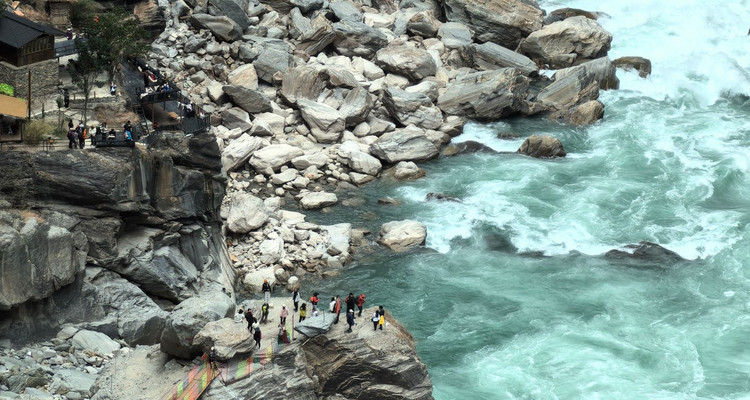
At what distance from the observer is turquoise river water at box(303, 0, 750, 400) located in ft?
126

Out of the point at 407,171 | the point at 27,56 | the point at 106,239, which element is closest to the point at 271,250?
the point at 106,239

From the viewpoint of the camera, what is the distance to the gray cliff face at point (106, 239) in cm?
3441

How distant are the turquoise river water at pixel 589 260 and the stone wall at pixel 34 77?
15635 mm

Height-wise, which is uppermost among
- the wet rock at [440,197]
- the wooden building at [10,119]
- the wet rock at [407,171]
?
the wooden building at [10,119]

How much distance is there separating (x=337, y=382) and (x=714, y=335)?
731 inches

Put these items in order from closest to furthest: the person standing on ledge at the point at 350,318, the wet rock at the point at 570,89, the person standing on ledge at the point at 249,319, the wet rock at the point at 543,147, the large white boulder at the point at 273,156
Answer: the person standing on ledge at the point at 249,319 → the person standing on ledge at the point at 350,318 → the large white boulder at the point at 273,156 → the wet rock at the point at 543,147 → the wet rock at the point at 570,89

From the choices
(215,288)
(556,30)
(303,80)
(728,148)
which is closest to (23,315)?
(215,288)

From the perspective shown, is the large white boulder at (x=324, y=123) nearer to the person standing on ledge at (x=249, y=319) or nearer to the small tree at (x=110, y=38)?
the small tree at (x=110, y=38)

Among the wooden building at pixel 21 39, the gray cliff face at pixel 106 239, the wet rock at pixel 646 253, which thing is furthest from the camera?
the wet rock at pixel 646 253

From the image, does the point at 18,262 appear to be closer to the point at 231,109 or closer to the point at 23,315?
the point at 23,315

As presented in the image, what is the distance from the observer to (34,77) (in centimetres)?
4381

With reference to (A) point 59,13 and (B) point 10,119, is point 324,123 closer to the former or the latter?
(A) point 59,13

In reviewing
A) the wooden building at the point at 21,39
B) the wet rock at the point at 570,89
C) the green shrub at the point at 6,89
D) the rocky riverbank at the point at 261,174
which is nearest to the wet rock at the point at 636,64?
the rocky riverbank at the point at 261,174

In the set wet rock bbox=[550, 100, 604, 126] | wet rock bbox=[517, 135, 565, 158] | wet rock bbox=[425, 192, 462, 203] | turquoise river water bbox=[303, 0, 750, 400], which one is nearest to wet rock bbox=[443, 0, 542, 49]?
turquoise river water bbox=[303, 0, 750, 400]
